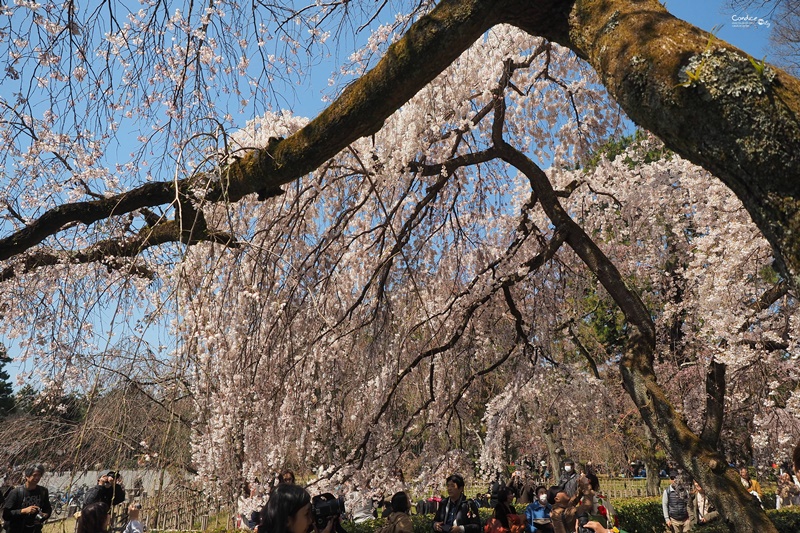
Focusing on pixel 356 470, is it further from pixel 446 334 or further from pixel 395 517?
pixel 395 517

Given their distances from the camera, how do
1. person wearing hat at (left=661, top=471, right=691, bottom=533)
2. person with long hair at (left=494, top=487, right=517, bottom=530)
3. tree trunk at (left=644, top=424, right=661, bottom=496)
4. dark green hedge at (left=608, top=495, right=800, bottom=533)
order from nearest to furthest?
person with long hair at (left=494, top=487, right=517, bottom=530) < person wearing hat at (left=661, top=471, right=691, bottom=533) < dark green hedge at (left=608, top=495, right=800, bottom=533) < tree trunk at (left=644, top=424, right=661, bottom=496)

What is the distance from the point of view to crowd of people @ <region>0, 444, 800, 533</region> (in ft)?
6.16

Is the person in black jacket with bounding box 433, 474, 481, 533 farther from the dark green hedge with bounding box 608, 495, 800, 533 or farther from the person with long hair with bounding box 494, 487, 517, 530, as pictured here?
the dark green hedge with bounding box 608, 495, 800, 533

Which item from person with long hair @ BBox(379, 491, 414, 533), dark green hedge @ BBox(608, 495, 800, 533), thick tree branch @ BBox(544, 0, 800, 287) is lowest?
dark green hedge @ BBox(608, 495, 800, 533)

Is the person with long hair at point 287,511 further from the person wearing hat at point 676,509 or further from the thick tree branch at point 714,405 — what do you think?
the person wearing hat at point 676,509

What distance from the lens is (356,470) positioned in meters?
5.48

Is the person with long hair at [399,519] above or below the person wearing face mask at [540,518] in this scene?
above

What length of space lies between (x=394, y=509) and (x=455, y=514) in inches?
39.7

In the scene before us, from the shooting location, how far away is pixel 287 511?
1833mm

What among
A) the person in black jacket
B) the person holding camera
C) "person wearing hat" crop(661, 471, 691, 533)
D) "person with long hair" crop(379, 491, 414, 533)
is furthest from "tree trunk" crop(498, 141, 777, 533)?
the person holding camera

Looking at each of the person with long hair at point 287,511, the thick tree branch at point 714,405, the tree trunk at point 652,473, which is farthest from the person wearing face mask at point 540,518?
the tree trunk at point 652,473

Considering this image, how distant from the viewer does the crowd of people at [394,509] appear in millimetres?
1877

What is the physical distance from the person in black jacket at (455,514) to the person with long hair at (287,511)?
2.72 m

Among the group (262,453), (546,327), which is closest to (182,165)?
(262,453)
